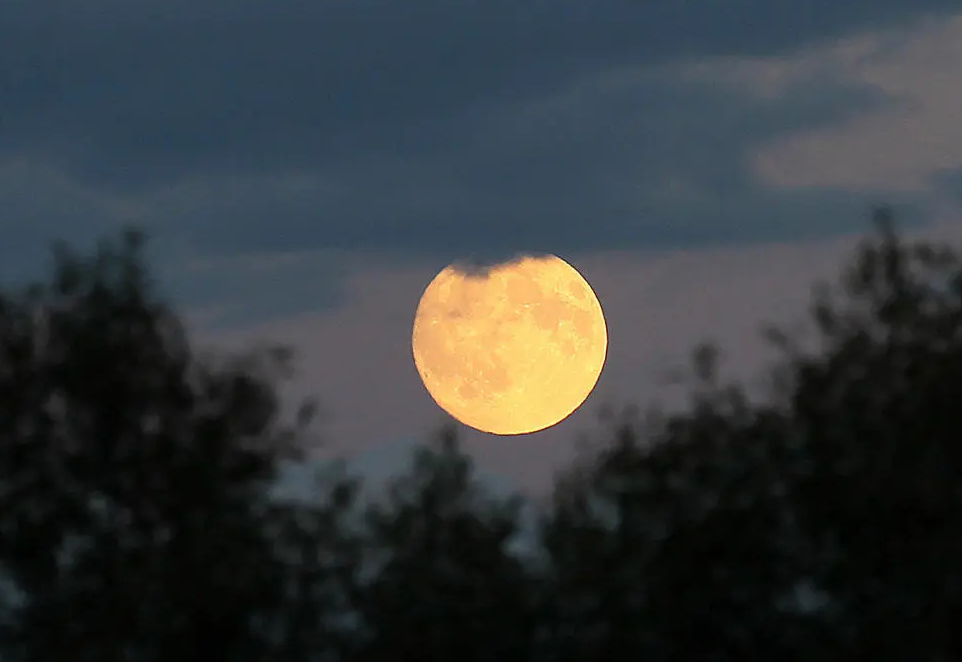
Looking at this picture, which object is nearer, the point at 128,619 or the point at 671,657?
the point at 671,657

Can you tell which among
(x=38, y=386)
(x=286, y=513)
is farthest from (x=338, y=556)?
(x=38, y=386)

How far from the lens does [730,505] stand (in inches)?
1038

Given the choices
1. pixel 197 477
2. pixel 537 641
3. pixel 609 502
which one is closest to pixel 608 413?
pixel 609 502

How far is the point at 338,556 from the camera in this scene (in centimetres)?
2870

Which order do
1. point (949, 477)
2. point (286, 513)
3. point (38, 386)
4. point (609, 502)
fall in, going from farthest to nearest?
1. point (38, 386)
2. point (286, 513)
3. point (609, 502)
4. point (949, 477)

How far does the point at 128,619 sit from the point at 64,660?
1.19 metres

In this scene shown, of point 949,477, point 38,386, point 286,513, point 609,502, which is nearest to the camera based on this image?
point 949,477

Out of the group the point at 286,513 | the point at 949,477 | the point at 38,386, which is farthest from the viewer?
the point at 38,386

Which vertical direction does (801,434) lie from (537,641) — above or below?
above

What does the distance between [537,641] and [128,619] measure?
18.5 ft

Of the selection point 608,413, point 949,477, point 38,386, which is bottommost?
point 949,477

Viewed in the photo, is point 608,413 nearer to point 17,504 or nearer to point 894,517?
point 894,517

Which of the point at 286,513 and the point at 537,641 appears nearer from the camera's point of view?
the point at 537,641

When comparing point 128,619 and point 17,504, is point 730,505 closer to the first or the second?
point 128,619
